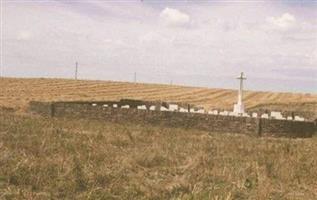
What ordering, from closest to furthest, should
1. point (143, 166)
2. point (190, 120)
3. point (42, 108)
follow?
point (143, 166) → point (190, 120) → point (42, 108)

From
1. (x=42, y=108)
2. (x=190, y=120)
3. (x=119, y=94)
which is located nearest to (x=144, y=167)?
(x=190, y=120)

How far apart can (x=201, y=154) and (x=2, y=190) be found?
6724mm

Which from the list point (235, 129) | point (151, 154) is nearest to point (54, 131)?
point (151, 154)

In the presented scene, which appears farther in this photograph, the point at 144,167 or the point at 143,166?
the point at 143,166

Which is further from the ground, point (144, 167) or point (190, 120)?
point (190, 120)

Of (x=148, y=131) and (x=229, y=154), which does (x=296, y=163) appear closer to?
(x=229, y=154)

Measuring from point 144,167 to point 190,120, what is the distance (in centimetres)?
1201

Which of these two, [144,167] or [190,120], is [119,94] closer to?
[190,120]

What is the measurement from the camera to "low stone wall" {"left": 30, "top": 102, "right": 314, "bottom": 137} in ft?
77.7

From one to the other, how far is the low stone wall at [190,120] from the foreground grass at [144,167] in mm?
4262

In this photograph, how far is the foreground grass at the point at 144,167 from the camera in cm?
1011

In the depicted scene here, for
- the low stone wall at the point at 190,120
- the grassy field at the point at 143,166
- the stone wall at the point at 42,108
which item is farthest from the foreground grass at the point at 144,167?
the stone wall at the point at 42,108

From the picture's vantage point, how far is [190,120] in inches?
989

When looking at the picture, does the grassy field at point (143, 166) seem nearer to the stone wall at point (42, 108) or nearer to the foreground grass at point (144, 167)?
the foreground grass at point (144, 167)
